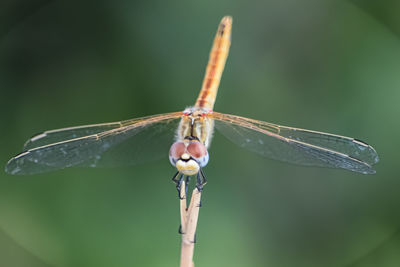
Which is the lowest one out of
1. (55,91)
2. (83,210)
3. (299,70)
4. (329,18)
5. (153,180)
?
(83,210)

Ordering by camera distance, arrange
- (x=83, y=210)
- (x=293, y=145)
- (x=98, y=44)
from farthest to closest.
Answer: (x=98, y=44) → (x=83, y=210) → (x=293, y=145)

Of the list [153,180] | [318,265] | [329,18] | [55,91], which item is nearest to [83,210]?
[153,180]

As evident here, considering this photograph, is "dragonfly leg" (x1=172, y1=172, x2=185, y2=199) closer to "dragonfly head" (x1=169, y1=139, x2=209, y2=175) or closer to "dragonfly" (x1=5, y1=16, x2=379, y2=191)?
"dragonfly" (x1=5, y1=16, x2=379, y2=191)

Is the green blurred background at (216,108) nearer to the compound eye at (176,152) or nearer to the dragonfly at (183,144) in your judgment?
the dragonfly at (183,144)

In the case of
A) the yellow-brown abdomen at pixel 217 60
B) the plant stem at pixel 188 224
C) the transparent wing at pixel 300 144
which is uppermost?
the yellow-brown abdomen at pixel 217 60

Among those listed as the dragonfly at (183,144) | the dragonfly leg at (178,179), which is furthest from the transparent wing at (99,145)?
the dragonfly leg at (178,179)

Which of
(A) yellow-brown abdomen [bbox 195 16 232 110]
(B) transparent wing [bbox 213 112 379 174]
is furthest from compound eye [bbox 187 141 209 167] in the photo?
(A) yellow-brown abdomen [bbox 195 16 232 110]

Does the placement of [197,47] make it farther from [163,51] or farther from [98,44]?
[98,44]
